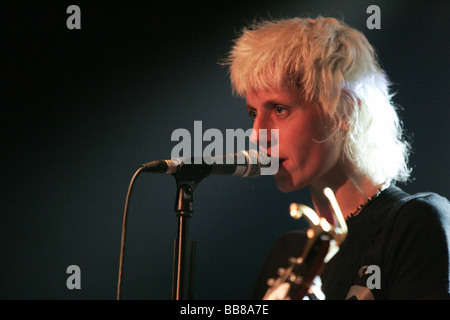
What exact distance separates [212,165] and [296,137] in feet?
1.07

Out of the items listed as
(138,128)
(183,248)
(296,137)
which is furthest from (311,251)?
(138,128)

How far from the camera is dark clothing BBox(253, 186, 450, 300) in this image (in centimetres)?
121

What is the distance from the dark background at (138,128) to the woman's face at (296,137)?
75cm

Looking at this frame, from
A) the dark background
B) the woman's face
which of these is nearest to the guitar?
the woman's face

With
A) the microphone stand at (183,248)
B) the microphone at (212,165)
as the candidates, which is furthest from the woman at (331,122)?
the microphone stand at (183,248)

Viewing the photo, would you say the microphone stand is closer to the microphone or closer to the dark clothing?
the microphone

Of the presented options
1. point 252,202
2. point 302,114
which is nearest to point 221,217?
point 252,202

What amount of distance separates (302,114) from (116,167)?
1.09 meters

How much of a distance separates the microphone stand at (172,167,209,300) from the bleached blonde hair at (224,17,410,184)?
0.45 meters

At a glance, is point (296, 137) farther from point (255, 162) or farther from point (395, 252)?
point (395, 252)

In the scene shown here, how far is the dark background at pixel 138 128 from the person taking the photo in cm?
214

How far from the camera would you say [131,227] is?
7.54 ft

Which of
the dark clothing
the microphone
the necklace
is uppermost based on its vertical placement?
the microphone

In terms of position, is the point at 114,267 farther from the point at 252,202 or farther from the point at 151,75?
the point at 151,75
